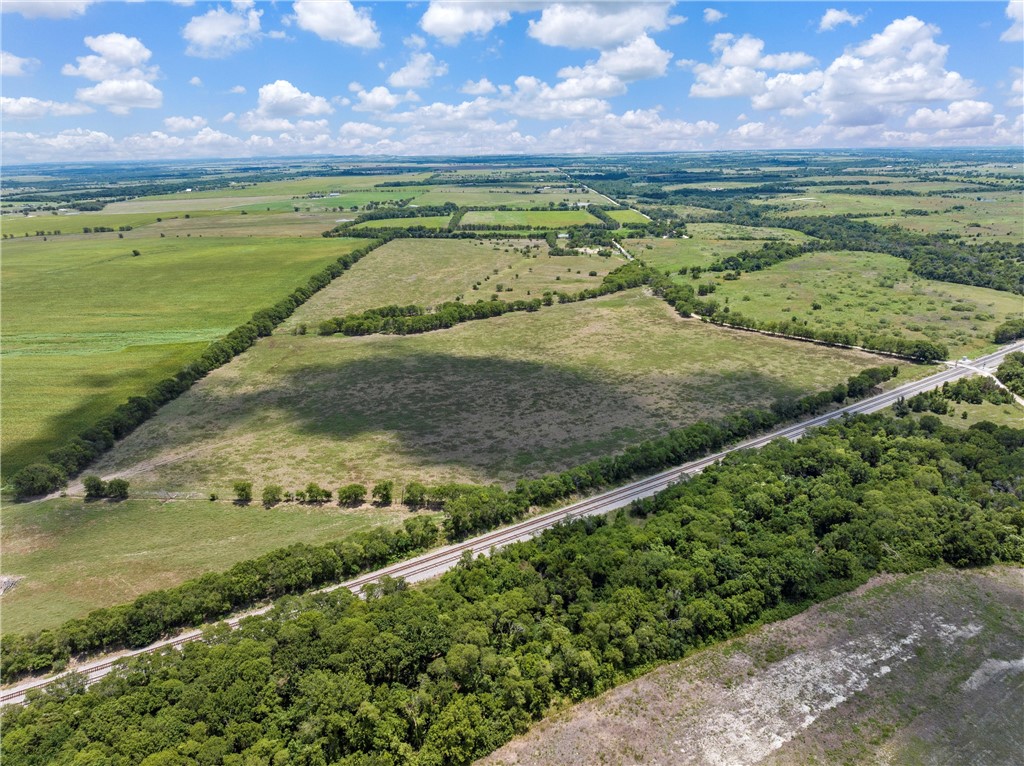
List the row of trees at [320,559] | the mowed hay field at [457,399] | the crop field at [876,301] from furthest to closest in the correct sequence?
the crop field at [876,301] → the mowed hay field at [457,399] → the row of trees at [320,559]

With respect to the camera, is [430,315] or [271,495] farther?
[430,315]

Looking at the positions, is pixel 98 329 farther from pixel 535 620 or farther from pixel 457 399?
pixel 535 620

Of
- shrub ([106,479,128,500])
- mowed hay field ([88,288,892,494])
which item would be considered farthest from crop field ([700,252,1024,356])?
shrub ([106,479,128,500])

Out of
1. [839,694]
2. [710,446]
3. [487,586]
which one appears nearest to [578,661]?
[487,586]

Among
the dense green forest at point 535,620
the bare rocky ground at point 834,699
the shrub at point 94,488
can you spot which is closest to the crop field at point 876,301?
the dense green forest at point 535,620

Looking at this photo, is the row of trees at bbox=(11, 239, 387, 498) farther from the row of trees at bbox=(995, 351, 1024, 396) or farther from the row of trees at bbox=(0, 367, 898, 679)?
the row of trees at bbox=(995, 351, 1024, 396)

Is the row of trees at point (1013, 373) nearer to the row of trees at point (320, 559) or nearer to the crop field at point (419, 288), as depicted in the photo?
the row of trees at point (320, 559)

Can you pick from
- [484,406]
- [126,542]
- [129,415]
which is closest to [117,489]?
[126,542]
